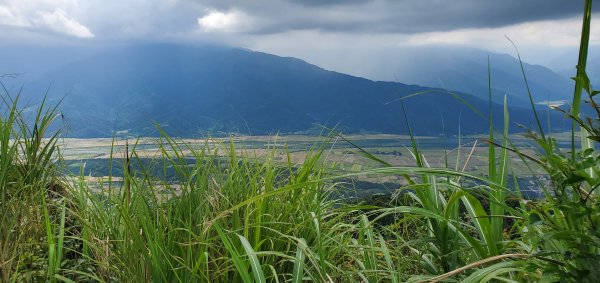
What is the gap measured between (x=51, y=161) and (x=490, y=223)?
3.03 m

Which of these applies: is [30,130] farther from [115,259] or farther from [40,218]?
[115,259]

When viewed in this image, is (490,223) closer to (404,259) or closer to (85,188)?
(404,259)

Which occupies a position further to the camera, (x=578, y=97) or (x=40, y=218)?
(x=40, y=218)

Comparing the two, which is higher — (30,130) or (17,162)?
(30,130)

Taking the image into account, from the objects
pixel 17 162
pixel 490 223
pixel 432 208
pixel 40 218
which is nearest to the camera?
pixel 490 223

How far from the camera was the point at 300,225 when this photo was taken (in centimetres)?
213

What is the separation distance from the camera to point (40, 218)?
2.73 meters

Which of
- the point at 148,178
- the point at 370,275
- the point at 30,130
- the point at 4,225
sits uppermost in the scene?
the point at 30,130

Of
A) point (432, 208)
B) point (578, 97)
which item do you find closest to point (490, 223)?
point (432, 208)

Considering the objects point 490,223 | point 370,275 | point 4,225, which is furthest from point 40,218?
point 490,223

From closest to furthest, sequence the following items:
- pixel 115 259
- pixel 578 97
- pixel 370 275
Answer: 1. pixel 578 97
2. pixel 370 275
3. pixel 115 259

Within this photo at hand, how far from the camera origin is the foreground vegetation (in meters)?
1.24

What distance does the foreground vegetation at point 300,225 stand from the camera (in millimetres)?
1235

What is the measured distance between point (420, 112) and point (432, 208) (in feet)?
533
